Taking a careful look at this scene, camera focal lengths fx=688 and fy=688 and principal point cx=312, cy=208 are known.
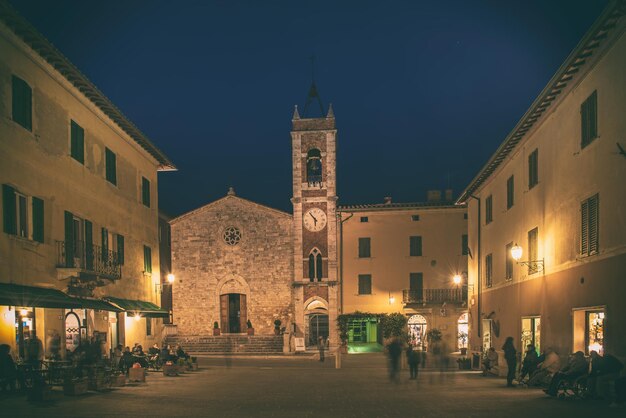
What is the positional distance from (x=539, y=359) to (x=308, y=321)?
28.9m

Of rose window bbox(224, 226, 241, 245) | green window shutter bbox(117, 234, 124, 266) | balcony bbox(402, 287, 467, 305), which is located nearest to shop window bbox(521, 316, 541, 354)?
green window shutter bbox(117, 234, 124, 266)

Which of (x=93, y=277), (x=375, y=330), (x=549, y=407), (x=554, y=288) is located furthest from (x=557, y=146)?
(x=375, y=330)

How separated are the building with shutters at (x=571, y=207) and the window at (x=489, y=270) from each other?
1889 millimetres

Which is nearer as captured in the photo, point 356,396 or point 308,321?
point 356,396

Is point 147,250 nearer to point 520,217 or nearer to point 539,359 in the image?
point 520,217

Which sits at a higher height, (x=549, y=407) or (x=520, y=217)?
(x=520, y=217)

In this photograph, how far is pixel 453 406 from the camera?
14328 mm

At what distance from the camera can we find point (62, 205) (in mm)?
20875

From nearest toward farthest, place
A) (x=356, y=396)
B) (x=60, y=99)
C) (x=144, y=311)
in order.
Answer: (x=356, y=396) < (x=60, y=99) < (x=144, y=311)

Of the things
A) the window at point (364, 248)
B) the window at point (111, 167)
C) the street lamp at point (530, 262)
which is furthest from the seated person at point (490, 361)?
the window at point (364, 248)

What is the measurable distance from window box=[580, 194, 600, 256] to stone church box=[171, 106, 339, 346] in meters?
30.5

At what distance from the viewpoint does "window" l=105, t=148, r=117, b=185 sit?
1004 inches

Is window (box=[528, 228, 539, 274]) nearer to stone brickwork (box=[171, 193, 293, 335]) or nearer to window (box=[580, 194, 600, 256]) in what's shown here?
window (box=[580, 194, 600, 256])

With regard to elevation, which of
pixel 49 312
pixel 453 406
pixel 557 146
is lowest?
pixel 453 406
